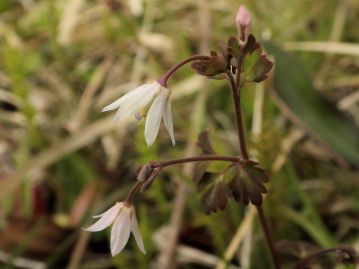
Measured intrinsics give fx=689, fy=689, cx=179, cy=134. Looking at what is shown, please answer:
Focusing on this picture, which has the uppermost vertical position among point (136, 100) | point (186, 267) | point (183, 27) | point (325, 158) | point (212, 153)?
point (183, 27)

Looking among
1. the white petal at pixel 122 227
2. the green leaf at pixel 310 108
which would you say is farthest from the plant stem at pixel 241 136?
the green leaf at pixel 310 108

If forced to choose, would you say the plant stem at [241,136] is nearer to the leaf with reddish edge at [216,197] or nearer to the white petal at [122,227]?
the leaf with reddish edge at [216,197]

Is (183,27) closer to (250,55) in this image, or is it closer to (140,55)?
(140,55)

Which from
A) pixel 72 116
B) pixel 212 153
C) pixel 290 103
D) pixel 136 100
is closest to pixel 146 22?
pixel 72 116

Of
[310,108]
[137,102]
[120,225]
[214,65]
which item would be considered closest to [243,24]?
[214,65]

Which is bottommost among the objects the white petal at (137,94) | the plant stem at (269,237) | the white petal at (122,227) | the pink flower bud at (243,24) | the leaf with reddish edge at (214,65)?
the plant stem at (269,237)

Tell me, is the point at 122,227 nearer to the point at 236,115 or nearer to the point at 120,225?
the point at 120,225

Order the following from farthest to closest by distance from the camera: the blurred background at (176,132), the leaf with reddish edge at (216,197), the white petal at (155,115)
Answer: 1. the blurred background at (176,132)
2. the leaf with reddish edge at (216,197)
3. the white petal at (155,115)
